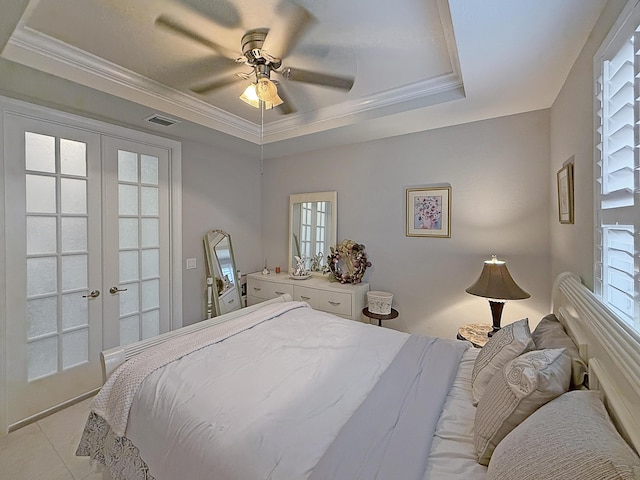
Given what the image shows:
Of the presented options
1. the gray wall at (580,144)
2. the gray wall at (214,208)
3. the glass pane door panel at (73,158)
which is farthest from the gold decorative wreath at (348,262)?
the glass pane door panel at (73,158)

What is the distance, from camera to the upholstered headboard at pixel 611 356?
71 centimetres

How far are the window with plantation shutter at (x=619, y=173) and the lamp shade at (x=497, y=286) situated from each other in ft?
2.60

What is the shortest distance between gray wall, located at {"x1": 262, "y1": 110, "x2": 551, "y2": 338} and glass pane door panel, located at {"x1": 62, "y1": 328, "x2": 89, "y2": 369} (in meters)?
2.66

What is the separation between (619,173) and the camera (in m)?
1.06

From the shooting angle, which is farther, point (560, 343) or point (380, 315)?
point (380, 315)

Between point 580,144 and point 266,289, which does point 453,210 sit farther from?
point 266,289

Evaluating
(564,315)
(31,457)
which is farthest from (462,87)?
(31,457)

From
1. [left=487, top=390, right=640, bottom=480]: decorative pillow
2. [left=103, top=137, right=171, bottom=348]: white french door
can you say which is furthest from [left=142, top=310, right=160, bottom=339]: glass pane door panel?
[left=487, top=390, right=640, bottom=480]: decorative pillow

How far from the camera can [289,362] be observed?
1.56 metres

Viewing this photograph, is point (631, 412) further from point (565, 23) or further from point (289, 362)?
point (565, 23)

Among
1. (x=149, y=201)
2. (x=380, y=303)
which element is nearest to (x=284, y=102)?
(x=149, y=201)

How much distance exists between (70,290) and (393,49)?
308cm

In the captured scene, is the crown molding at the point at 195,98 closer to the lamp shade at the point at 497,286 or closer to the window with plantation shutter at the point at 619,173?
the window with plantation shutter at the point at 619,173

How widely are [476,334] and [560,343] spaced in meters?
1.04
